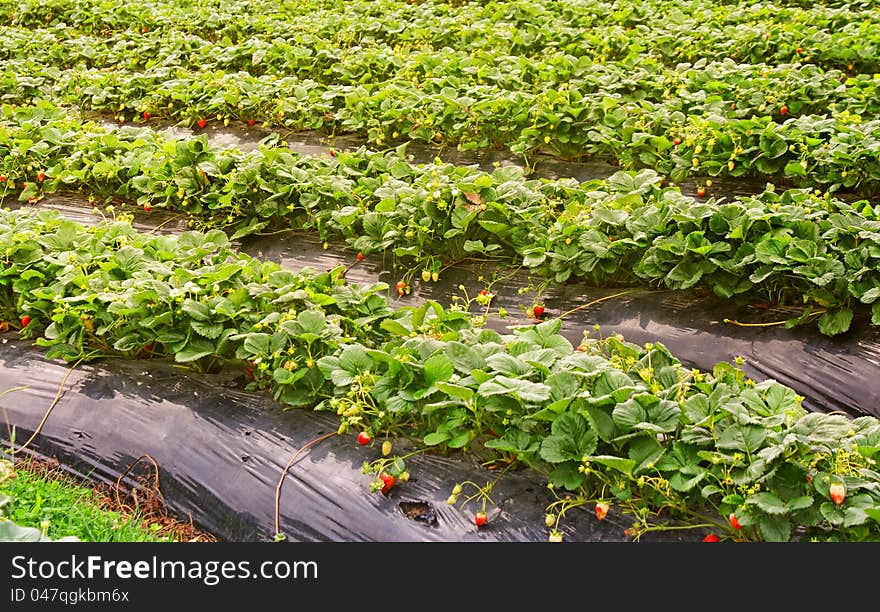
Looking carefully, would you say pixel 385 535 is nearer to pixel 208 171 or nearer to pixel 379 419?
pixel 379 419

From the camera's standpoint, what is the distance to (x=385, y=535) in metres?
2.94

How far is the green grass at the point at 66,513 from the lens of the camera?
310cm

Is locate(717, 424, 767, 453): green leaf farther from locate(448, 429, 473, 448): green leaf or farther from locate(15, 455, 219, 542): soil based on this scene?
locate(15, 455, 219, 542): soil

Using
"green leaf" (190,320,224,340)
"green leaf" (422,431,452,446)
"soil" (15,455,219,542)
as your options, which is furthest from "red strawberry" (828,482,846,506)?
"green leaf" (190,320,224,340)

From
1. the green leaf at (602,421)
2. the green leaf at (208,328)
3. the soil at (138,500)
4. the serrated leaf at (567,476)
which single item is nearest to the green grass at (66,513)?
the soil at (138,500)

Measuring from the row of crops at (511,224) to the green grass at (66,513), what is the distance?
0.74 m

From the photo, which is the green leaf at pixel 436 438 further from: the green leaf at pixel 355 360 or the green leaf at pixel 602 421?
the green leaf at pixel 602 421

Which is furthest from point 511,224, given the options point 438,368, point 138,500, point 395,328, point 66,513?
point 66,513

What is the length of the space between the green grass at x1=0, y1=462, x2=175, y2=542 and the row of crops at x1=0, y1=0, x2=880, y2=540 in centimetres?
74

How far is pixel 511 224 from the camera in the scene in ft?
15.1

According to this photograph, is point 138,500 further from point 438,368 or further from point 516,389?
point 516,389

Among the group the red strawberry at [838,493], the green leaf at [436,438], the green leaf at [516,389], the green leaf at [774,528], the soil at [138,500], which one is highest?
the green leaf at [516,389]

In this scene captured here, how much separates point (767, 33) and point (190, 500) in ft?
20.5

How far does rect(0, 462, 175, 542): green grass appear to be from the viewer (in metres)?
3.10
